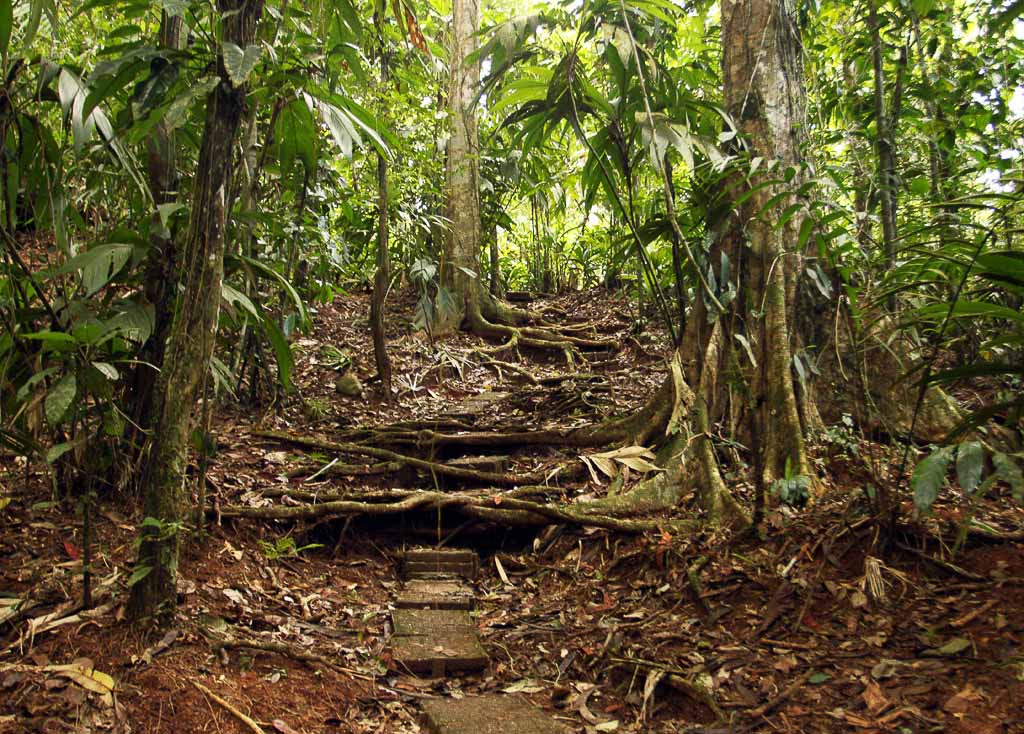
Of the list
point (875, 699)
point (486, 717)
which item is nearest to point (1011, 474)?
point (875, 699)

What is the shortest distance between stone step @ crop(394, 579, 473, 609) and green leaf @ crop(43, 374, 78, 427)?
1662 millimetres

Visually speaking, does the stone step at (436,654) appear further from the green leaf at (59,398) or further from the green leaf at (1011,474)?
the green leaf at (1011,474)

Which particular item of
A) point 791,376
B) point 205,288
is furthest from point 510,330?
point 205,288

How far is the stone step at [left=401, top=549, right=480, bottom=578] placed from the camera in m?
3.66

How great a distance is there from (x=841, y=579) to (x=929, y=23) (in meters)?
3.74

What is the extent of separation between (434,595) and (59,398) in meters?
1.82

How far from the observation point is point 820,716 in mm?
2047

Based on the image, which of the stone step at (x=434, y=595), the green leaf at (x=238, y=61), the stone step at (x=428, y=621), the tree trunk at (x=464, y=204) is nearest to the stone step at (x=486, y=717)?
the stone step at (x=428, y=621)

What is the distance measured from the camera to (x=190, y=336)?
225cm

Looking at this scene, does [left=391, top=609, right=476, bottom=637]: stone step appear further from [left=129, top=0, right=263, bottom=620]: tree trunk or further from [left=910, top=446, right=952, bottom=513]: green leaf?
[left=910, top=446, right=952, bottom=513]: green leaf

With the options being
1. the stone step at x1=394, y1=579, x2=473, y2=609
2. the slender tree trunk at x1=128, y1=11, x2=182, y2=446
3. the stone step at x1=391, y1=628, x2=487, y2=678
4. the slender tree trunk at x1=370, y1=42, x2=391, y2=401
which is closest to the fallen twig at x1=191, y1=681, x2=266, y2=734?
the stone step at x1=391, y1=628, x2=487, y2=678

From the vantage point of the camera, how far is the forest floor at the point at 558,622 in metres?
2.02

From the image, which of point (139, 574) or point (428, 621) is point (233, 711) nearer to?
point (139, 574)

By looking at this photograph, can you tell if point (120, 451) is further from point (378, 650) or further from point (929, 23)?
A: point (929, 23)
